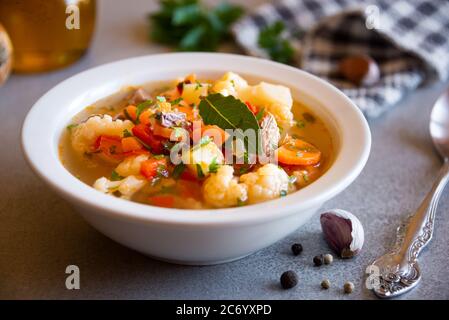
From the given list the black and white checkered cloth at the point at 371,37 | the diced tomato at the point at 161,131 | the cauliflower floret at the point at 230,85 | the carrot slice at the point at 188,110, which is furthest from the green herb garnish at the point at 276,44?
the diced tomato at the point at 161,131

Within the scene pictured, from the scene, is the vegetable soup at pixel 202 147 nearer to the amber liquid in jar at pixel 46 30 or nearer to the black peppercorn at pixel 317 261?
the black peppercorn at pixel 317 261

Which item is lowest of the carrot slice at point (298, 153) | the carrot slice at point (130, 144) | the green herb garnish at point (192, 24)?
the green herb garnish at point (192, 24)

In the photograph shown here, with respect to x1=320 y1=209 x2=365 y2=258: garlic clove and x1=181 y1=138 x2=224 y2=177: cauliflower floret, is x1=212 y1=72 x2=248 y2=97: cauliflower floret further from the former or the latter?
x1=320 y1=209 x2=365 y2=258: garlic clove

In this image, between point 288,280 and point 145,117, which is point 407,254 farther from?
point 145,117

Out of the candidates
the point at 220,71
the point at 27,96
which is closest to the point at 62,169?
the point at 220,71

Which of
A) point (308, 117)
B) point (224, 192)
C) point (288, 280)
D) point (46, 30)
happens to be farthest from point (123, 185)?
point (46, 30)

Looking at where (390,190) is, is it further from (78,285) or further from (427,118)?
(78,285)

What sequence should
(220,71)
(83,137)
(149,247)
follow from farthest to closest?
(220,71)
(83,137)
(149,247)
